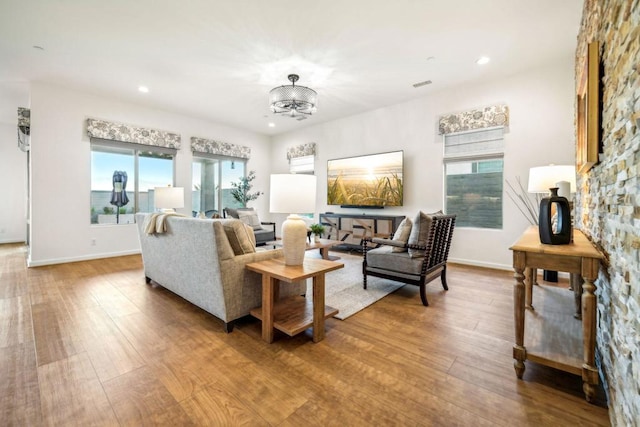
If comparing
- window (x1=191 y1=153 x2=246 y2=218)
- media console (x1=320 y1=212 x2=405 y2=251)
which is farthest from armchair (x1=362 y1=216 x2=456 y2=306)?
window (x1=191 y1=153 x2=246 y2=218)

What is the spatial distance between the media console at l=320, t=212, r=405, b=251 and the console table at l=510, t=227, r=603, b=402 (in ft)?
10.1

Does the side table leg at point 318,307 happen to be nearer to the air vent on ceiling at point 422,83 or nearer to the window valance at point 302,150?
the air vent on ceiling at point 422,83

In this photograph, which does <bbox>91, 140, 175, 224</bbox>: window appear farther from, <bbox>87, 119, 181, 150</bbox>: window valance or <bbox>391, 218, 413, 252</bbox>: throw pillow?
<bbox>391, 218, 413, 252</bbox>: throw pillow

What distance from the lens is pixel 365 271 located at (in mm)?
3229

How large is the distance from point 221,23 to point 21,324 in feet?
11.1

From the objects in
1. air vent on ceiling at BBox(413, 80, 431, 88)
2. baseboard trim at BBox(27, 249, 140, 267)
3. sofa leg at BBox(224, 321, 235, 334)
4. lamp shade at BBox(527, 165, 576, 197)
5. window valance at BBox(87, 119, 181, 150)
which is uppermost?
air vent on ceiling at BBox(413, 80, 431, 88)

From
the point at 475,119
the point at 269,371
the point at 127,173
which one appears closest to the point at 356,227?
the point at 475,119

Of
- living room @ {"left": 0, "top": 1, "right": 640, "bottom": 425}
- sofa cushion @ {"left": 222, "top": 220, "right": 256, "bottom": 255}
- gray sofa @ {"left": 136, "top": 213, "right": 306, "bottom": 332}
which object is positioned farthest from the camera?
living room @ {"left": 0, "top": 1, "right": 640, "bottom": 425}

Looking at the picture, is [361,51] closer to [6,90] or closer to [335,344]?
[335,344]

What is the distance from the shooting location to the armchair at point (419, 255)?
2.77 meters

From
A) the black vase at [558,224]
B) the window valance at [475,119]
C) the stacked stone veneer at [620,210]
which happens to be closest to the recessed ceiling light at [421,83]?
the window valance at [475,119]

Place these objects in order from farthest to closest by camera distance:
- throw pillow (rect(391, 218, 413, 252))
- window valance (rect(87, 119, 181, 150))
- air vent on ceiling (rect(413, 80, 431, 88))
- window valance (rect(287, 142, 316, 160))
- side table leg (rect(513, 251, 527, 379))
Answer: window valance (rect(287, 142, 316, 160)), window valance (rect(87, 119, 181, 150)), air vent on ceiling (rect(413, 80, 431, 88)), throw pillow (rect(391, 218, 413, 252)), side table leg (rect(513, 251, 527, 379))

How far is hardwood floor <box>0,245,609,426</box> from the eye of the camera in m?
1.36

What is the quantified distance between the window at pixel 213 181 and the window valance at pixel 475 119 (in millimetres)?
5040
